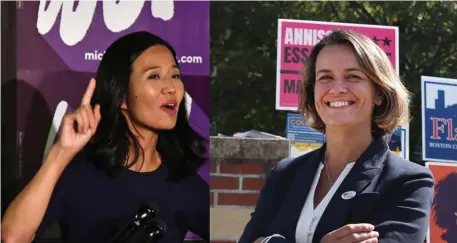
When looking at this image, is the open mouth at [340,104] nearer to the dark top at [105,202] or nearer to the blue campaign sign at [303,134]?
the dark top at [105,202]

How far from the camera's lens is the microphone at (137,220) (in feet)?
6.90

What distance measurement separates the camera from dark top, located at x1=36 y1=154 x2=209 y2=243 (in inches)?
83.7

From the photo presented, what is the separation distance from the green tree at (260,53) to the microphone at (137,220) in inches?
153

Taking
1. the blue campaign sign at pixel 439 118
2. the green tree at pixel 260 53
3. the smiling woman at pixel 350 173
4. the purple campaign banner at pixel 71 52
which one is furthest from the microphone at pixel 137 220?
the green tree at pixel 260 53

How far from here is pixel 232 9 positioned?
20.1 feet

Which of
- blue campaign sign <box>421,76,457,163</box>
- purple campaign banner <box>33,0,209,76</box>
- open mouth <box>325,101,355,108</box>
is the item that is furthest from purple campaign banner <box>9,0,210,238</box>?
blue campaign sign <box>421,76,457,163</box>

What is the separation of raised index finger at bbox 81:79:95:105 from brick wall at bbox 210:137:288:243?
0.55 meters

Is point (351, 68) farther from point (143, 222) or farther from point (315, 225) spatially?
point (143, 222)

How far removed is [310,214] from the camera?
6.02ft

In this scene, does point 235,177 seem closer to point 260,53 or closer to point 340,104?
point 340,104

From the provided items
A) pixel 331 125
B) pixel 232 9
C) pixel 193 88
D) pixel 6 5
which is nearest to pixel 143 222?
pixel 193 88

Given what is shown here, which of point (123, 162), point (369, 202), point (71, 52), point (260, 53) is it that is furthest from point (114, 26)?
point (260, 53)

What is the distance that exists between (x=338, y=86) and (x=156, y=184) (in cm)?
67

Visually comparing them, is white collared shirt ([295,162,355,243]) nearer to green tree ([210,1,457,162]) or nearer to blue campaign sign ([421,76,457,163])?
blue campaign sign ([421,76,457,163])
